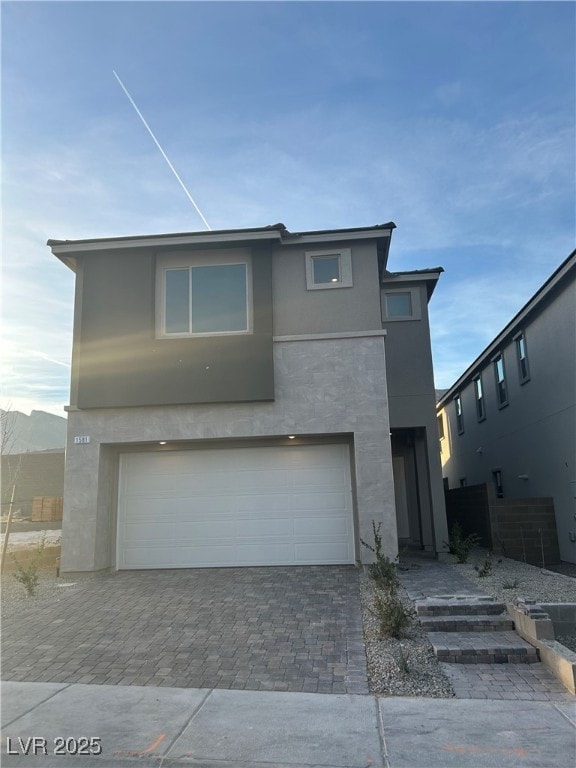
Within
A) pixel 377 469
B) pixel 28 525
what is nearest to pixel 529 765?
pixel 377 469

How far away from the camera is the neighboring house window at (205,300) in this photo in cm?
1077

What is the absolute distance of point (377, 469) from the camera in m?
9.88

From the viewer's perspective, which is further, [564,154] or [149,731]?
[564,154]

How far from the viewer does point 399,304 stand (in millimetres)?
13148

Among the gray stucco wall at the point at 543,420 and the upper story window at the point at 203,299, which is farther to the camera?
the gray stucco wall at the point at 543,420

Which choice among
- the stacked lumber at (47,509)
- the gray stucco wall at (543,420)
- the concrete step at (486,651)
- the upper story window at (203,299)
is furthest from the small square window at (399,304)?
the stacked lumber at (47,509)

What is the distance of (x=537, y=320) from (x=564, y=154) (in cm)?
430

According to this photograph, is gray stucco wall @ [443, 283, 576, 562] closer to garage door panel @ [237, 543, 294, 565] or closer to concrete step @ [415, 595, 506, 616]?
concrete step @ [415, 595, 506, 616]

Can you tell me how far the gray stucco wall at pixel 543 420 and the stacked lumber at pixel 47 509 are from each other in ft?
58.1

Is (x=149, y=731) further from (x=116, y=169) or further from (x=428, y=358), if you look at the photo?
(x=428, y=358)

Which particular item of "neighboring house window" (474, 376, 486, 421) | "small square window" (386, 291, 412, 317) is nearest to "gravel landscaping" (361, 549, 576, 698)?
"small square window" (386, 291, 412, 317)

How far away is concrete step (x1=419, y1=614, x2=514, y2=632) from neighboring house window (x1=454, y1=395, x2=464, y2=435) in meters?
15.8

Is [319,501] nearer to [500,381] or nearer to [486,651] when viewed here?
[486,651]

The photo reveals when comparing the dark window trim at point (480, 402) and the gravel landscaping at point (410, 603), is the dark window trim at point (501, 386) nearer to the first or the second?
the dark window trim at point (480, 402)
